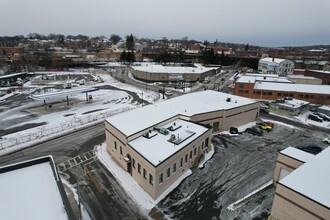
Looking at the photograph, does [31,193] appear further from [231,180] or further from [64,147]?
[231,180]

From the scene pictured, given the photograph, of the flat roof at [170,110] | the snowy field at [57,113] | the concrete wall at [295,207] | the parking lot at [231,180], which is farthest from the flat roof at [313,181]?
the snowy field at [57,113]

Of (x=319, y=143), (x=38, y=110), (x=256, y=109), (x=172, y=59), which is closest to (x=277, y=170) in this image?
(x=319, y=143)

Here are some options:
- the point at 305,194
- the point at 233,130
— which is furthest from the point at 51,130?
the point at 305,194

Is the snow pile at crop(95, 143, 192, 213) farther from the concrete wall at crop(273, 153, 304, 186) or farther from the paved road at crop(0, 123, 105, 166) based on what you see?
the concrete wall at crop(273, 153, 304, 186)

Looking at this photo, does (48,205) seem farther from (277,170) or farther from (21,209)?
(277,170)

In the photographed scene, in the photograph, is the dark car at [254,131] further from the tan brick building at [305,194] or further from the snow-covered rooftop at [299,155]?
the tan brick building at [305,194]

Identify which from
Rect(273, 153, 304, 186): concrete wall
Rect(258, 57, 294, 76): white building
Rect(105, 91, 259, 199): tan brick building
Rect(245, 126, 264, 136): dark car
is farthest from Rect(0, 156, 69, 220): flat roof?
Rect(258, 57, 294, 76): white building
